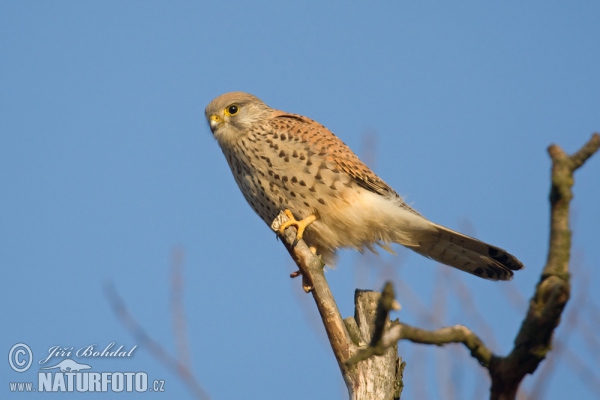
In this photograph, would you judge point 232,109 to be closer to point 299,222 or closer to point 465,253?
point 299,222

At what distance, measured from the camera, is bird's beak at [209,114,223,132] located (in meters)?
4.40

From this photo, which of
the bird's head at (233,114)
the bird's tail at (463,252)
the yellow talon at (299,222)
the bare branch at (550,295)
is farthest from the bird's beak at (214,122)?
the bare branch at (550,295)

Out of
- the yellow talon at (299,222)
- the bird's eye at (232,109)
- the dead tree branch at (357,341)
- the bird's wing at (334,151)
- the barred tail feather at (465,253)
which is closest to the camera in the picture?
the dead tree branch at (357,341)

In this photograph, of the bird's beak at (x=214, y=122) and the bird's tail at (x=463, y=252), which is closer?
the bird's tail at (x=463, y=252)

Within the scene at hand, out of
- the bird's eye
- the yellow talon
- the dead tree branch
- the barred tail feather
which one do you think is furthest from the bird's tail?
the bird's eye

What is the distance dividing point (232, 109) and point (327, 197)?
905 mm

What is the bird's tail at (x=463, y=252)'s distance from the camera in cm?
395

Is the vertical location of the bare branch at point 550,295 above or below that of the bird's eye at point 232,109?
below

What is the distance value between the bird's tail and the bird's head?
1120mm

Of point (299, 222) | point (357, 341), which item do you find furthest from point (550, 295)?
point (299, 222)

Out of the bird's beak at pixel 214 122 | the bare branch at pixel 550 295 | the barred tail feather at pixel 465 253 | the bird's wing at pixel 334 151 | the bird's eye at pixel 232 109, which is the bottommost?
the bare branch at pixel 550 295

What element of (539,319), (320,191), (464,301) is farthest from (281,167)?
(539,319)

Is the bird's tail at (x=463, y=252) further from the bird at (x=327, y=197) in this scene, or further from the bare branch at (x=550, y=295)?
the bare branch at (x=550, y=295)

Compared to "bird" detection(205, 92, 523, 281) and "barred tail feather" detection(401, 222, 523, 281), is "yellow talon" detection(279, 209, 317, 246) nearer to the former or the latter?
"bird" detection(205, 92, 523, 281)
